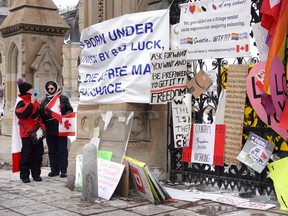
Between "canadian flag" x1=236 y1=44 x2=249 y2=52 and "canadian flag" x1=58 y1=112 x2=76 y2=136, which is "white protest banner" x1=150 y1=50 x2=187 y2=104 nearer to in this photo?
"canadian flag" x1=236 y1=44 x2=249 y2=52

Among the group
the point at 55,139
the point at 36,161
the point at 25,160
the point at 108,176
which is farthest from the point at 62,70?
the point at 108,176

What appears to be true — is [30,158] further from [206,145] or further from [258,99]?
[258,99]

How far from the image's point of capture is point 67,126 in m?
→ 9.41

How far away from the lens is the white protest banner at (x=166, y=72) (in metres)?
7.52

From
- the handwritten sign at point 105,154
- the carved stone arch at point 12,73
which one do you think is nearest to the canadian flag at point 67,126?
the handwritten sign at point 105,154

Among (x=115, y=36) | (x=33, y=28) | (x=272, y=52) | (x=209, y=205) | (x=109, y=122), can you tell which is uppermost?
(x=33, y=28)

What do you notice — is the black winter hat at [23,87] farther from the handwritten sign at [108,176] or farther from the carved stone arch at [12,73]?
the carved stone arch at [12,73]

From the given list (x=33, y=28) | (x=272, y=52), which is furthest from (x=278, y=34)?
(x=33, y=28)

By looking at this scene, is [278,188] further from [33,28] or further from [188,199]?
[33,28]

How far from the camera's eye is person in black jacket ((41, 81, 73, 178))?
9352mm

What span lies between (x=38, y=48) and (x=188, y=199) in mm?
6197

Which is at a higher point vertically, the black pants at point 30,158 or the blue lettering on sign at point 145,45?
the blue lettering on sign at point 145,45

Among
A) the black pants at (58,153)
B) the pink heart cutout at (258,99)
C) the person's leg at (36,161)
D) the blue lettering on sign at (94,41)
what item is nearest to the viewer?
the pink heart cutout at (258,99)

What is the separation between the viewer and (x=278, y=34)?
20.5 feet
